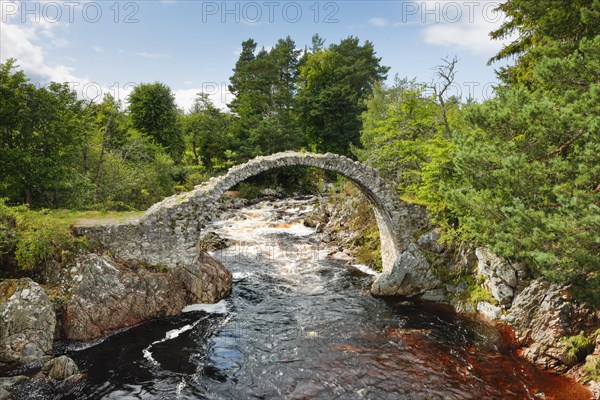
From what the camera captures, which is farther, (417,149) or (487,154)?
(417,149)

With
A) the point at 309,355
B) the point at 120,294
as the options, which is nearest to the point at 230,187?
the point at 120,294

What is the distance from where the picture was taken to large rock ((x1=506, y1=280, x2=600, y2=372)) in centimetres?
Result: 984

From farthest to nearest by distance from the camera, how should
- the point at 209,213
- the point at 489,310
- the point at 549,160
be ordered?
the point at 209,213 < the point at 489,310 < the point at 549,160

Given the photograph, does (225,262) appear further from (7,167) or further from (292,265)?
(7,167)

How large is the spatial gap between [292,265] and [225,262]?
3941 millimetres

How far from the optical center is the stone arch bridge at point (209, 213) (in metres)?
13.7

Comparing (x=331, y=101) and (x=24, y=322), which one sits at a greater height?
(x=331, y=101)

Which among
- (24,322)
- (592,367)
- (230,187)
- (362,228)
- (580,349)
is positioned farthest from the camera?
(362,228)

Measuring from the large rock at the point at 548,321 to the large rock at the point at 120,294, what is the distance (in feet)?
37.4

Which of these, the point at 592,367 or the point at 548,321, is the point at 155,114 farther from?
the point at 592,367

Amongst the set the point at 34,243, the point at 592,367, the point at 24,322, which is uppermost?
the point at 34,243

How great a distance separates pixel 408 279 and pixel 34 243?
555 inches

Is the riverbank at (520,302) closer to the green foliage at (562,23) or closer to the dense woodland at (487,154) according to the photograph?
the dense woodland at (487,154)

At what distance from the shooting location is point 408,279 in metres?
15.5
